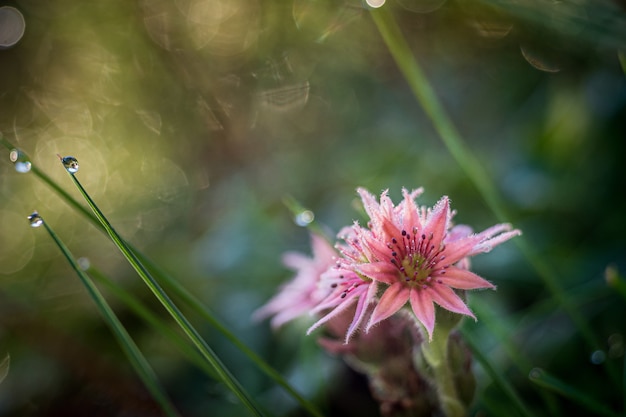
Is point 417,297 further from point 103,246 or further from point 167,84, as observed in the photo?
point 167,84

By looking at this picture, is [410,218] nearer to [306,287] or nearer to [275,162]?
[306,287]

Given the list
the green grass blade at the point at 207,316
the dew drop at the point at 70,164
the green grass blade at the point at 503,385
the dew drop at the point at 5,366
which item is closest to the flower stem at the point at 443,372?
the green grass blade at the point at 503,385

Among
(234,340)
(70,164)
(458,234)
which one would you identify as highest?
(70,164)

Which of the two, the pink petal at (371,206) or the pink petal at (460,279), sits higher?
the pink petal at (371,206)

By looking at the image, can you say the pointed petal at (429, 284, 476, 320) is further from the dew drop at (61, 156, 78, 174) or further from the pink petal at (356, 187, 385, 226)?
the dew drop at (61, 156, 78, 174)

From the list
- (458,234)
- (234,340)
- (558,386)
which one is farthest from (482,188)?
(234,340)

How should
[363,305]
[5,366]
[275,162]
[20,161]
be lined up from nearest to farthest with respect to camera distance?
Result: 1. [363,305]
2. [20,161]
3. [5,366]
4. [275,162]

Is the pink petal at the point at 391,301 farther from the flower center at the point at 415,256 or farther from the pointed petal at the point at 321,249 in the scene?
the pointed petal at the point at 321,249

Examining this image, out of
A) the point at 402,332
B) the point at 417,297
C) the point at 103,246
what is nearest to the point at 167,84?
the point at 103,246
